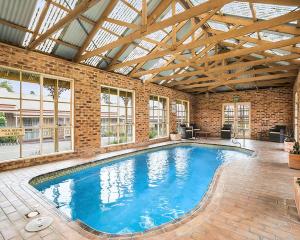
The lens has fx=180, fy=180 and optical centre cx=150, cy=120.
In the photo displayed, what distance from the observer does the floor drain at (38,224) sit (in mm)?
1996

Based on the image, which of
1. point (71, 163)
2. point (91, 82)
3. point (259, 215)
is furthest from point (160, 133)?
point (259, 215)

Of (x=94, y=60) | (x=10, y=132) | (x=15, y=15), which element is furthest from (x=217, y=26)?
(x=10, y=132)

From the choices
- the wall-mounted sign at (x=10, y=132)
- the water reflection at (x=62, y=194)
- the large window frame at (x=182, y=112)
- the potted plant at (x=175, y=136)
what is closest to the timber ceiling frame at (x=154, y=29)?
the wall-mounted sign at (x=10, y=132)

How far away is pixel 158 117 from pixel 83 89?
469cm

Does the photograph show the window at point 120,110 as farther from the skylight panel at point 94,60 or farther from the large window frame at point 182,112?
the large window frame at point 182,112

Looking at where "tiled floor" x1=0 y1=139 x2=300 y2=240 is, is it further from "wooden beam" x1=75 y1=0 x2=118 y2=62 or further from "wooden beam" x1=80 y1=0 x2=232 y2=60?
"wooden beam" x1=75 y1=0 x2=118 y2=62

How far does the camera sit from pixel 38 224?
2.09 meters

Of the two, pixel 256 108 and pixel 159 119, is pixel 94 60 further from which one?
pixel 256 108

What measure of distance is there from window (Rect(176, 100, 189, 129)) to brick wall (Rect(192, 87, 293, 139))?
89 cm

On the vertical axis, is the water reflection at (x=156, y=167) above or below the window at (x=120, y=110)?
A: below

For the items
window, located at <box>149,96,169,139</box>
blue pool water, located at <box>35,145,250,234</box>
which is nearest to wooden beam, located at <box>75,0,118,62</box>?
blue pool water, located at <box>35,145,250,234</box>

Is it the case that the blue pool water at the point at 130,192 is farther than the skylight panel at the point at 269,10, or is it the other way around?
the skylight panel at the point at 269,10

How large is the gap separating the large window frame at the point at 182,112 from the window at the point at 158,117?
4.26 feet

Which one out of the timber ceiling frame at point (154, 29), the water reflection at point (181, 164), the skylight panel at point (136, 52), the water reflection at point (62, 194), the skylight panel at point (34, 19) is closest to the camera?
the water reflection at point (62, 194)
